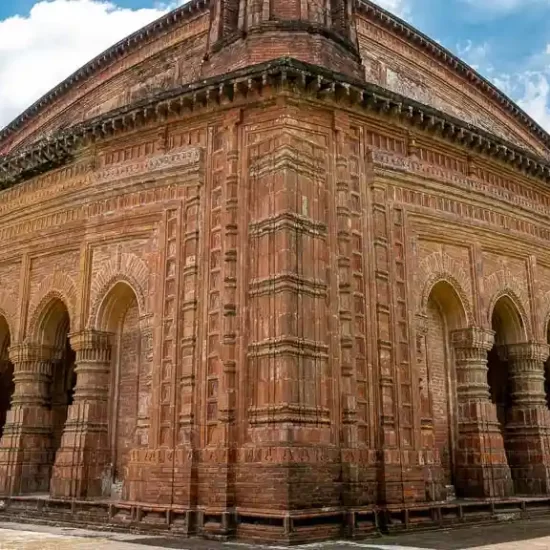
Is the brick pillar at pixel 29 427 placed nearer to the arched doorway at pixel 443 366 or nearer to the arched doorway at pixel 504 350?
the arched doorway at pixel 443 366

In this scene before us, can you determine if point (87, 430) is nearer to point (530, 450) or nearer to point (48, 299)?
point (48, 299)

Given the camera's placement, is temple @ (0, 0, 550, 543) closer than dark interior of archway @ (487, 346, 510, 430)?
Yes

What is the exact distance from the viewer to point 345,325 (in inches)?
432

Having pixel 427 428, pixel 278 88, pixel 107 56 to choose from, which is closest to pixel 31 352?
pixel 278 88

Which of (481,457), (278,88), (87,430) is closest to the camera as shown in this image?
(278,88)

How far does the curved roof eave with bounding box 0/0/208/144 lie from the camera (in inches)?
679

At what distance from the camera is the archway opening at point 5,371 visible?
618 inches

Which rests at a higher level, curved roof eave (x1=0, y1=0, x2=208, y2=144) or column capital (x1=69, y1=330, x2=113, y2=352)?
curved roof eave (x1=0, y1=0, x2=208, y2=144)

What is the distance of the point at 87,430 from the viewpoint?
12.3 m

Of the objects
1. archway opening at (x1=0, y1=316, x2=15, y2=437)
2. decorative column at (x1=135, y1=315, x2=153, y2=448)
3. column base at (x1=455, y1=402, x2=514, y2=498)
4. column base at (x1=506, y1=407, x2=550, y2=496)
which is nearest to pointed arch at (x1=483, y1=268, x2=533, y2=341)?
column base at (x1=506, y1=407, x2=550, y2=496)

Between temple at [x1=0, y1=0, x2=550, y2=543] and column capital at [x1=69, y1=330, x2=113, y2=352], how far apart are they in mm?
41

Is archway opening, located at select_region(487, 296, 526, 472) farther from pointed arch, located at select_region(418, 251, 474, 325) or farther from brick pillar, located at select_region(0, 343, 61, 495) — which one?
brick pillar, located at select_region(0, 343, 61, 495)

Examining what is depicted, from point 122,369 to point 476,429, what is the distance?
6218 mm

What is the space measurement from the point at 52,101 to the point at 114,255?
9.76 metres
